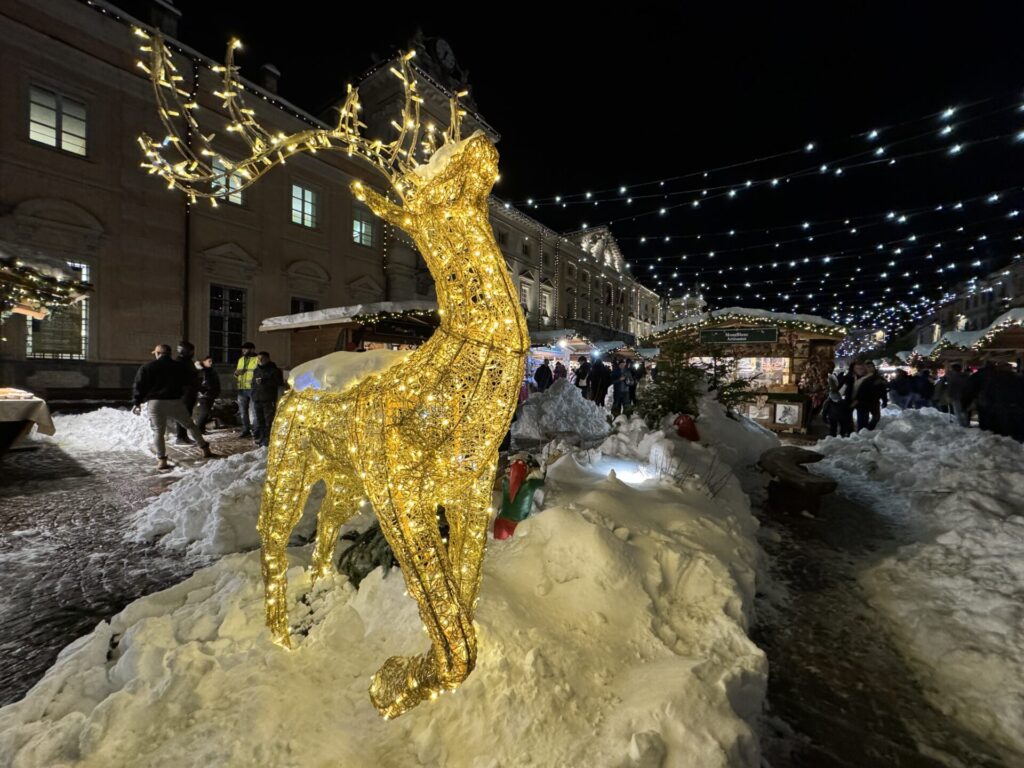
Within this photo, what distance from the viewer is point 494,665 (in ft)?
5.91

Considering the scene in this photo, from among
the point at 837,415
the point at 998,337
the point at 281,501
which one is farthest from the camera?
the point at 998,337

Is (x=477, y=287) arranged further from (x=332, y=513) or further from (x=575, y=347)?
(x=575, y=347)

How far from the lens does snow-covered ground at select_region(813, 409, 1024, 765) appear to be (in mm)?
2098

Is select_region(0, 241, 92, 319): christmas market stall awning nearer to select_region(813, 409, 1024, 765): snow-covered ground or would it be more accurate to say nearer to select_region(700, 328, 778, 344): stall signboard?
select_region(813, 409, 1024, 765): snow-covered ground

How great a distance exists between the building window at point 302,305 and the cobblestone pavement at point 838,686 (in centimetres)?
1493

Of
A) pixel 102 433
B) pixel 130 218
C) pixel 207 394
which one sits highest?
pixel 130 218

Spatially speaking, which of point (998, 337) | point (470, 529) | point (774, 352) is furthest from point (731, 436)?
point (998, 337)

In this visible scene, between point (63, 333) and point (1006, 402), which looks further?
point (63, 333)

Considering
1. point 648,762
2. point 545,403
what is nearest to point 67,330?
point 545,403

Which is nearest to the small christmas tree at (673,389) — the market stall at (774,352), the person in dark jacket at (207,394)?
the market stall at (774,352)

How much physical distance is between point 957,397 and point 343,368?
454 inches

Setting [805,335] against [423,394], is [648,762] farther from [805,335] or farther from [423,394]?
[805,335]

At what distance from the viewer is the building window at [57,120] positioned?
9.66m

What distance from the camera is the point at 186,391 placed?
6.66m
